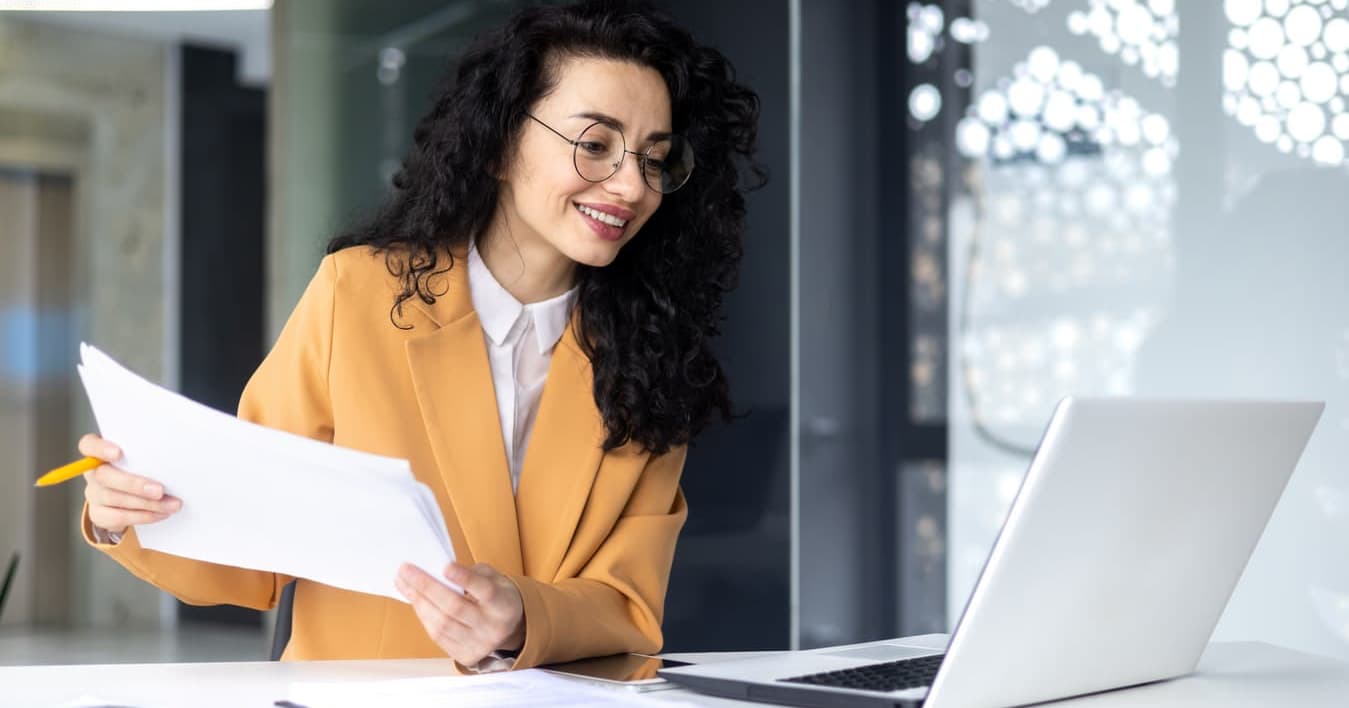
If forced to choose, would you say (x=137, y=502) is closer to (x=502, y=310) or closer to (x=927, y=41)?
(x=502, y=310)

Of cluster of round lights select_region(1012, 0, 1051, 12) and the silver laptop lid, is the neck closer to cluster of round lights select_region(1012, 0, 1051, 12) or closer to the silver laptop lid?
the silver laptop lid

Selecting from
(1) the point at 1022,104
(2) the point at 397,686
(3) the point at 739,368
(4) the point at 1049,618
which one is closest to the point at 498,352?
(2) the point at 397,686

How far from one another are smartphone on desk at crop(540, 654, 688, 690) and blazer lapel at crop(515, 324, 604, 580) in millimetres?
252

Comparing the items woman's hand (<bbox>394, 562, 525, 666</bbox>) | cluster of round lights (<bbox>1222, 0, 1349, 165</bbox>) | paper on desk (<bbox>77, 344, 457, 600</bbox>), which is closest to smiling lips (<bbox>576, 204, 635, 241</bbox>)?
woman's hand (<bbox>394, 562, 525, 666</bbox>)

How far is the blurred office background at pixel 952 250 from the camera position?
2564 millimetres

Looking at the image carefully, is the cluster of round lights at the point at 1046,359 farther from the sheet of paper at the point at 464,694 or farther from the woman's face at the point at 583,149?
the sheet of paper at the point at 464,694

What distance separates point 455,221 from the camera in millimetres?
1866

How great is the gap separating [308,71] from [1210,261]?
2.37 meters

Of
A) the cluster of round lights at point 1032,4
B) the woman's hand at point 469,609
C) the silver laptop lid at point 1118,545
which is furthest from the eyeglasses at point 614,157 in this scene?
the cluster of round lights at point 1032,4

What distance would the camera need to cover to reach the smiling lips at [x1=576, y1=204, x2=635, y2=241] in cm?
176

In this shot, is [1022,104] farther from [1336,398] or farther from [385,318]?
[385,318]

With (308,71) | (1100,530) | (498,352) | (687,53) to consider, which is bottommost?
(1100,530)

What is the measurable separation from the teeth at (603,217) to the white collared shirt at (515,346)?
0.16 m

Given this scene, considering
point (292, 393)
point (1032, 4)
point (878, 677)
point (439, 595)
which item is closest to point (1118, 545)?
point (878, 677)
